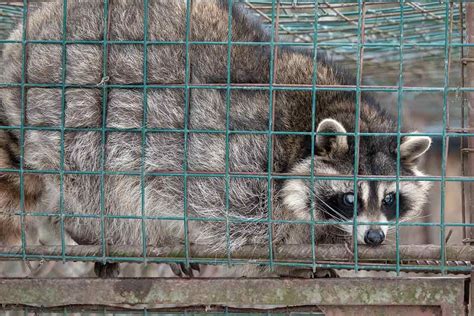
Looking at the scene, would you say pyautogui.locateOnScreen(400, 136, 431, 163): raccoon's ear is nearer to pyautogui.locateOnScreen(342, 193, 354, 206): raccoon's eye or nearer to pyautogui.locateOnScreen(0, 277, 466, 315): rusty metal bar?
pyautogui.locateOnScreen(342, 193, 354, 206): raccoon's eye

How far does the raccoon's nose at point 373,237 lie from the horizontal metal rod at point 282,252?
5 centimetres

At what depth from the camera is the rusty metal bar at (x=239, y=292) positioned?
12.3ft

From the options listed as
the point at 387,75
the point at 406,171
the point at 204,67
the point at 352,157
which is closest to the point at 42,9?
the point at 204,67

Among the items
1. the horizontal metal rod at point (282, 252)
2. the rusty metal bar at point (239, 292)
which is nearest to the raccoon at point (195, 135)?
the horizontal metal rod at point (282, 252)

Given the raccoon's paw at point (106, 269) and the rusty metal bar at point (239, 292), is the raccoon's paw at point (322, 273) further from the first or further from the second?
the raccoon's paw at point (106, 269)

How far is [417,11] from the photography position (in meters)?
5.04

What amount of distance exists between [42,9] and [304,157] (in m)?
2.03

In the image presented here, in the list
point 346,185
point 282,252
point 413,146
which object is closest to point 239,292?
point 282,252

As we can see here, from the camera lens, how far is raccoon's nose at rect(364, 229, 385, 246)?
3.86 m

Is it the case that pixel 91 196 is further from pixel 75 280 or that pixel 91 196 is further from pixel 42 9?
pixel 42 9

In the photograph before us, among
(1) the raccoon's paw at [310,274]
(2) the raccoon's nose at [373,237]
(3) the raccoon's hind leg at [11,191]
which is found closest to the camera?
(2) the raccoon's nose at [373,237]

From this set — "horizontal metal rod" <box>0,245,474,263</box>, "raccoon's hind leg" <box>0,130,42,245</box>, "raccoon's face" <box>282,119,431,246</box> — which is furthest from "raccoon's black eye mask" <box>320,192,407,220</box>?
"raccoon's hind leg" <box>0,130,42,245</box>

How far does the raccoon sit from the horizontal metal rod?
17cm

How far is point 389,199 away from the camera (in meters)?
4.26
